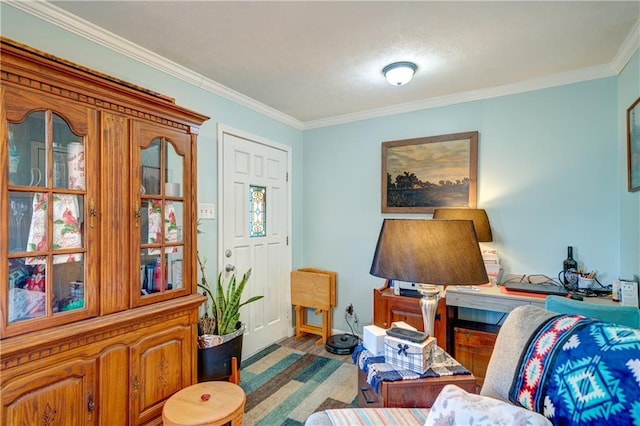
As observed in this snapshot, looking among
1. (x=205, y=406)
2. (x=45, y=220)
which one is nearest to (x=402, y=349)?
(x=205, y=406)

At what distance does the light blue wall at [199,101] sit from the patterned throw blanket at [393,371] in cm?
155

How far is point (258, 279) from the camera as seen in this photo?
3.01 metres

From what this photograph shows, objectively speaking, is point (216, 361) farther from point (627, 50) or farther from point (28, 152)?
point (627, 50)

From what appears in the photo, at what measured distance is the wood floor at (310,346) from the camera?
291 centimetres

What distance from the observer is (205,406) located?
1.54m

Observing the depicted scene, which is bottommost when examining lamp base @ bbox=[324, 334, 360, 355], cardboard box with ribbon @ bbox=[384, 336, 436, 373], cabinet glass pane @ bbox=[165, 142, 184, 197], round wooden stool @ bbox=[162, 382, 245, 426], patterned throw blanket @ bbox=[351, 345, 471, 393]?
lamp base @ bbox=[324, 334, 360, 355]

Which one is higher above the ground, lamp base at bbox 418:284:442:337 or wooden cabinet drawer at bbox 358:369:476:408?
lamp base at bbox 418:284:442:337

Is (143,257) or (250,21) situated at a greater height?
(250,21)

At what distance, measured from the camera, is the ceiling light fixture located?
216cm

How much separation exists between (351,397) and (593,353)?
5.72 feet

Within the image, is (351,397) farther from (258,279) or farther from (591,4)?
(591,4)

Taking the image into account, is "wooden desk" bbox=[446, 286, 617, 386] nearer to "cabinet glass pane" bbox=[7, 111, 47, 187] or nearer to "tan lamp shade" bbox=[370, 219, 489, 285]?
"tan lamp shade" bbox=[370, 219, 489, 285]

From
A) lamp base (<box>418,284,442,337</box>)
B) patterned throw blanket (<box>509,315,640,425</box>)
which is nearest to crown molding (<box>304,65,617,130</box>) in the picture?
lamp base (<box>418,284,442,337</box>)

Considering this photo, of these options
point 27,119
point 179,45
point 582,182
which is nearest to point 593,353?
point 582,182
